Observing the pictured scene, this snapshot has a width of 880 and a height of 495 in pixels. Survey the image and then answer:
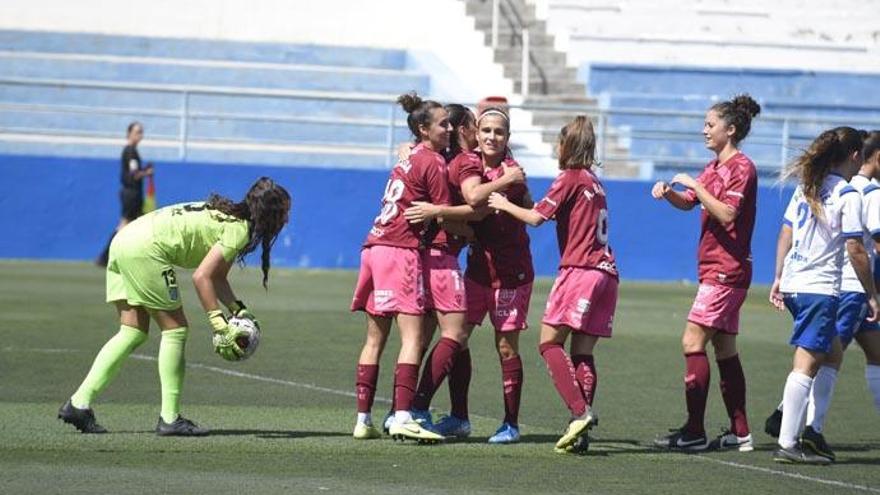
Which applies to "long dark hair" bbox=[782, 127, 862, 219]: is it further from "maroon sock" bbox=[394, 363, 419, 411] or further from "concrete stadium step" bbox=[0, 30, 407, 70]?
"concrete stadium step" bbox=[0, 30, 407, 70]

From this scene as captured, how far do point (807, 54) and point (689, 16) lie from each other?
234 centimetres

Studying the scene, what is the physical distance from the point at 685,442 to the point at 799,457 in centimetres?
80

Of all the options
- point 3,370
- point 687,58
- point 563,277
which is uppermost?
point 687,58

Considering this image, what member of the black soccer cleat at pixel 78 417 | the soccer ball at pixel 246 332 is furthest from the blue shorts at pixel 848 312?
the black soccer cleat at pixel 78 417

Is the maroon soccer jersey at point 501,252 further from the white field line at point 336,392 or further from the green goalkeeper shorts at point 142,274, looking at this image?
the green goalkeeper shorts at point 142,274

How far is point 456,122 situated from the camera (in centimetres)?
1134

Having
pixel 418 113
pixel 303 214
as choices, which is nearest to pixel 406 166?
pixel 418 113

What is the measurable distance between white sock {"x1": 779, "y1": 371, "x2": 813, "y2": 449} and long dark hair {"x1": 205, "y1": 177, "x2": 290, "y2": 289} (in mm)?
3160

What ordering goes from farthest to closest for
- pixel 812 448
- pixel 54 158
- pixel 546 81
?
pixel 546 81 → pixel 54 158 → pixel 812 448

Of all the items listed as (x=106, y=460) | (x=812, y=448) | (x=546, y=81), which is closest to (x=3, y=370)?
(x=106, y=460)

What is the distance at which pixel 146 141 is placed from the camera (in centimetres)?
2895

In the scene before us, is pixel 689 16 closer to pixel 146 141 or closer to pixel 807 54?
pixel 807 54

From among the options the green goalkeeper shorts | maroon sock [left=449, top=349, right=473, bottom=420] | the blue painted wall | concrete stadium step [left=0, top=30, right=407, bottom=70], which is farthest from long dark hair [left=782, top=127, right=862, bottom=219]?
concrete stadium step [left=0, top=30, right=407, bottom=70]

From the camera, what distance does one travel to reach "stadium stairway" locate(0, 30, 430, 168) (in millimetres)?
28656
